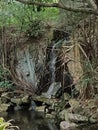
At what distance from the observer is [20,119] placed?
8.74m

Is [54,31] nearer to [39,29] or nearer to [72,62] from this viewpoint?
[39,29]

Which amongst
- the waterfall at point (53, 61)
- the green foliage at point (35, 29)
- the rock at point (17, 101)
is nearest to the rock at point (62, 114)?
the rock at point (17, 101)

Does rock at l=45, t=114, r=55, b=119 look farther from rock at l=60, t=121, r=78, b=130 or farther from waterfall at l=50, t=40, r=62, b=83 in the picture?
waterfall at l=50, t=40, r=62, b=83

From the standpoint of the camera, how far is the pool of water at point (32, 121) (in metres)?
7.78

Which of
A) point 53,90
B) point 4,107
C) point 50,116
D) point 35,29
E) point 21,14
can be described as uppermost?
point 21,14

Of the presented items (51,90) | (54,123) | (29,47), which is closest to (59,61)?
(51,90)

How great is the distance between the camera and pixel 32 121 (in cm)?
847

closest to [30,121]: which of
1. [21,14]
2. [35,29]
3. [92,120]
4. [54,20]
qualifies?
[92,120]

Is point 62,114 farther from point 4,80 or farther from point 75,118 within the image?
point 4,80

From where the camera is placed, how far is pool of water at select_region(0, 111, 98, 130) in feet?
25.5

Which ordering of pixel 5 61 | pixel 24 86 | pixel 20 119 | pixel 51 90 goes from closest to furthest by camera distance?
pixel 20 119 → pixel 51 90 → pixel 24 86 → pixel 5 61

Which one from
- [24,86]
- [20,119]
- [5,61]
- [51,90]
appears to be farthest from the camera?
[5,61]

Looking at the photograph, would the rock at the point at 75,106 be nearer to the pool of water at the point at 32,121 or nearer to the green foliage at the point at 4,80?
the pool of water at the point at 32,121

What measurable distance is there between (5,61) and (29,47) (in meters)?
0.86
